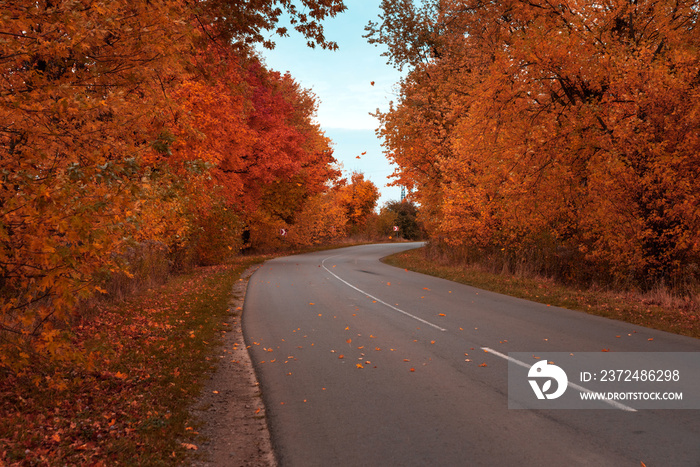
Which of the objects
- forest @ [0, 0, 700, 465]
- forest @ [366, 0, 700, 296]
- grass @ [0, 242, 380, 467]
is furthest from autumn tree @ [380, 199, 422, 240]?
grass @ [0, 242, 380, 467]

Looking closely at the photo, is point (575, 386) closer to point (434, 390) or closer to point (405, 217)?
point (434, 390)

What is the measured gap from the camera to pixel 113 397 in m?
5.45

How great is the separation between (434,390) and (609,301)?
316 inches

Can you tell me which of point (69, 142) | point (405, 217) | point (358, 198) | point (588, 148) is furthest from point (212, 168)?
point (405, 217)

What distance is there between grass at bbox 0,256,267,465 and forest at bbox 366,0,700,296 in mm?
10570

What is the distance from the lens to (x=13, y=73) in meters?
5.34

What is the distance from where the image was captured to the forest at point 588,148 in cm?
1116

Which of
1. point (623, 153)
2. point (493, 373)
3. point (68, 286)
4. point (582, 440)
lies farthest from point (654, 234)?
point (68, 286)

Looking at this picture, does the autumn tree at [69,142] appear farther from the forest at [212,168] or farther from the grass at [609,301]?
the grass at [609,301]

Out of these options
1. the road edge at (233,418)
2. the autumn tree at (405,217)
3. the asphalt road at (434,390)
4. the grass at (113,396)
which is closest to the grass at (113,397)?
the grass at (113,396)

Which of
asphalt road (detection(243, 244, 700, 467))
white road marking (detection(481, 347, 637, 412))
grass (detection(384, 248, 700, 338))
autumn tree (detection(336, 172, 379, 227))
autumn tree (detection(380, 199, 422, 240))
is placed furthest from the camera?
autumn tree (detection(380, 199, 422, 240))

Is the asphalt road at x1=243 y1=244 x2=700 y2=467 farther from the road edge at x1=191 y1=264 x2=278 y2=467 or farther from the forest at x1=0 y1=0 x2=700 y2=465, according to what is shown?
the forest at x1=0 y1=0 x2=700 y2=465

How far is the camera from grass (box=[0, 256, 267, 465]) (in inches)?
166

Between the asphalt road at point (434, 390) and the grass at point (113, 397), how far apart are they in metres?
1.02
